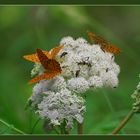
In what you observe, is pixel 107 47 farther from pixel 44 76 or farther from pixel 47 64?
pixel 44 76

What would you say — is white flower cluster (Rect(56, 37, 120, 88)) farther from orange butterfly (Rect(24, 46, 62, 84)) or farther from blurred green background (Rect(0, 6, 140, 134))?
blurred green background (Rect(0, 6, 140, 134))

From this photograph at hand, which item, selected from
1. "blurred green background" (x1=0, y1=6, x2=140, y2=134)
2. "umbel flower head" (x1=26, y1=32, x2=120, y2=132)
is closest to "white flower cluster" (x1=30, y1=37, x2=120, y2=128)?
"umbel flower head" (x1=26, y1=32, x2=120, y2=132)

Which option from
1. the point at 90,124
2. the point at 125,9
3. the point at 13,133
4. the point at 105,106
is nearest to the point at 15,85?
the point at 105,106

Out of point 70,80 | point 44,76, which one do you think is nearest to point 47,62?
point 44,76

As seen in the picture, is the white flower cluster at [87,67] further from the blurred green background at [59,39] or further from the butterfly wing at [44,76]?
the blurred green background at [59,39]

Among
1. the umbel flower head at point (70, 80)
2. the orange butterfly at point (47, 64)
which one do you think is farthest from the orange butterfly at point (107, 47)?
the orange butterfly at point (47, 64)
